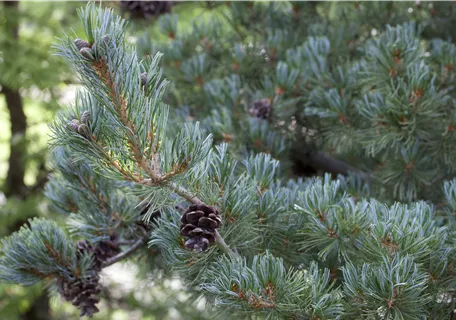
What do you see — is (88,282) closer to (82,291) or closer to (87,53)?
(82,291)

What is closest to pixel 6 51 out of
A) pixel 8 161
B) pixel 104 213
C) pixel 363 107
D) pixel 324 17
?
pixel 8 161

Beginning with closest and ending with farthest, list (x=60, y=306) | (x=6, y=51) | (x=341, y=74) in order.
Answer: (x=341, y=74) → (x=6, y=51) → (x=60, y=306)

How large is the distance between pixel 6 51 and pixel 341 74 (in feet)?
4.67

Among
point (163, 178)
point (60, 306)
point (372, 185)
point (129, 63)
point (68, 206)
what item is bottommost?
point (60, 306)

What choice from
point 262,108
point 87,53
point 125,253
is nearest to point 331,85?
point 262,108

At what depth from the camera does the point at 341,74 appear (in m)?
0.95

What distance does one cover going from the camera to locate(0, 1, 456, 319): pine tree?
1.76ft

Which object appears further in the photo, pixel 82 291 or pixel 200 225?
pixel 82 291

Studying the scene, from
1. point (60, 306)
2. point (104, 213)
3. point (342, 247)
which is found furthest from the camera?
point (60, 306)

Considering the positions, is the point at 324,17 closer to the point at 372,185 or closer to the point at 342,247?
the point at 372,185

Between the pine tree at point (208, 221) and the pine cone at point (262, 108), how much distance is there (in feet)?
0.25

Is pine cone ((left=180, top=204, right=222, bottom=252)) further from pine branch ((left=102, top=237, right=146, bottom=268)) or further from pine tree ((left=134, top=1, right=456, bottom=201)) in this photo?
pine tree ((left=134, top=1, right=456, bottom=201))

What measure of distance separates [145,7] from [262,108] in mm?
464

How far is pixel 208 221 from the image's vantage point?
23.0 inches
